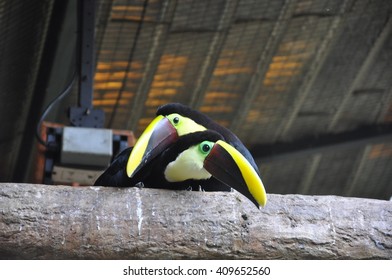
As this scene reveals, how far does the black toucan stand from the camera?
3.85 m

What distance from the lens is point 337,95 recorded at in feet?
20.5

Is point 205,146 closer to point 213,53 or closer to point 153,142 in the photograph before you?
point 153,142

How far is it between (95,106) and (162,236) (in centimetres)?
220

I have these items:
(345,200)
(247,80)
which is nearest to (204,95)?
(247,80)

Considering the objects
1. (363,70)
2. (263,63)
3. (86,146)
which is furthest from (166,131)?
(363,70)

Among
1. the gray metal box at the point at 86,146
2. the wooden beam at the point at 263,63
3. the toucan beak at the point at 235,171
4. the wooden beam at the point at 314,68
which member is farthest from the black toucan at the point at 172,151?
the wooden beam at the point at 314,68

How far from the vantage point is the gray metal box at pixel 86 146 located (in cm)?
507

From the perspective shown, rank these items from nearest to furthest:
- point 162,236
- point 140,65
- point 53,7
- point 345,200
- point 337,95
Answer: point 162,236
point 345,200
point 53,7
point 140,65
point 337,95

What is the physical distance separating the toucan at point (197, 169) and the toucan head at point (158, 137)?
3cm

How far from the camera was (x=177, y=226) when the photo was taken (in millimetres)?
3814

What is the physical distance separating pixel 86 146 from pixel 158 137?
3.93 ft

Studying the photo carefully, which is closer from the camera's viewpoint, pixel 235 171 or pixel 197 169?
pixel 235 171

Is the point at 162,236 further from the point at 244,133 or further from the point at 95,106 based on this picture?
the point at 244,133

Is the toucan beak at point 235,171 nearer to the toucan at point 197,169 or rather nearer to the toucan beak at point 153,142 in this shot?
the toucan at point 197,169
